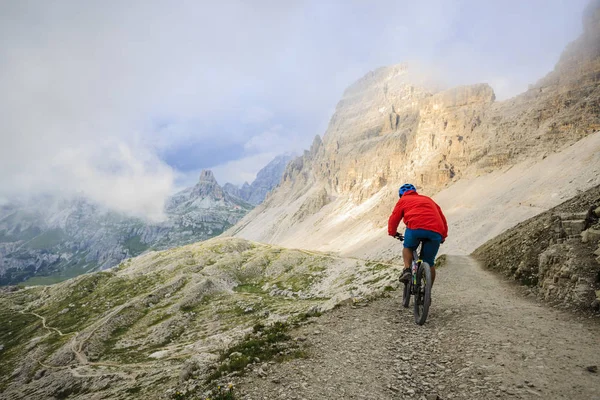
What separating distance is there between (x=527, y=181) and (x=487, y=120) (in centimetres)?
7211

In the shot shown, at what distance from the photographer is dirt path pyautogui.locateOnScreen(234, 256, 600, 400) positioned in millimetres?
6226

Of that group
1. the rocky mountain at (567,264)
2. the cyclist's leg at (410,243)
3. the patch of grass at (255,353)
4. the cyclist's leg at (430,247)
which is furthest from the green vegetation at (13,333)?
the rocky mountain at (567,264)

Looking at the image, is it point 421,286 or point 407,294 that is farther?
point 407,294

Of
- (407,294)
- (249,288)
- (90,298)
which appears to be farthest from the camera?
(90,298)

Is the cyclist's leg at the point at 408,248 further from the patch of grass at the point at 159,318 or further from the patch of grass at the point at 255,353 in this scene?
the patch of grass at the point at 159,318

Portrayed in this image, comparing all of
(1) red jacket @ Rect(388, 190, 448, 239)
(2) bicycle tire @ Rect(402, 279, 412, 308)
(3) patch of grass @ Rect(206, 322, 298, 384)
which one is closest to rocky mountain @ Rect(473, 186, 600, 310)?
(1) red jacket @ Rect(388, 190, 448, 239)

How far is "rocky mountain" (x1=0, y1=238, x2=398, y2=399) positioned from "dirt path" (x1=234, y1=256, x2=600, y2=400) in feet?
4.97

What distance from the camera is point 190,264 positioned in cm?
13062

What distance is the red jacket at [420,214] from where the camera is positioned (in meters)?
10.3

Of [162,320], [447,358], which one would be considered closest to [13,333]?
[162,320]

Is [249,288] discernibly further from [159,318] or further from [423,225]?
[423,225]

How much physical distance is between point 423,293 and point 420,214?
2858mm

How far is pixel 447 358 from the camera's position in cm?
786

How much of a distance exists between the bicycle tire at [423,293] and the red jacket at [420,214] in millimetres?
1376
